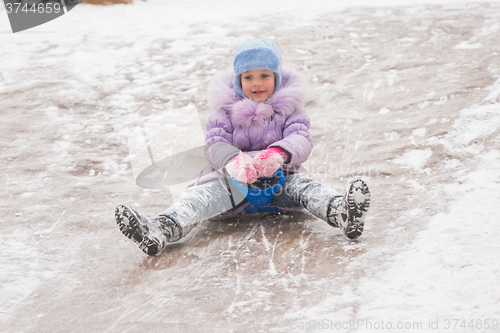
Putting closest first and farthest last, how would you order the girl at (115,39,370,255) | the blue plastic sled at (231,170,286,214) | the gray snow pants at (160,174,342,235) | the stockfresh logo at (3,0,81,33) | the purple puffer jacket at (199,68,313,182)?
the girl at (115,39,370,255), the gray snow pants at (160,174,342,235), the blue plastic sled at (231,170,286,214), the purple puffer jacket at (199,68,313,182), the stockfresh logo at (3,0,81,33)

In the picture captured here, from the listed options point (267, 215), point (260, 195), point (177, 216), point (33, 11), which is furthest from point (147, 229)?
point (33, 11)

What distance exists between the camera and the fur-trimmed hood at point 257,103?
2695 millimetres

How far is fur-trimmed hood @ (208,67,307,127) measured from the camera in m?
2.70

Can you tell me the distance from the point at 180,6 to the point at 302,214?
6.18 meters

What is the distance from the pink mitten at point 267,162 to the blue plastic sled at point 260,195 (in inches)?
4.9

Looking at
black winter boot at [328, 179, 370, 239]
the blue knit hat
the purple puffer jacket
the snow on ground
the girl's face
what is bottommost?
the snow on ground

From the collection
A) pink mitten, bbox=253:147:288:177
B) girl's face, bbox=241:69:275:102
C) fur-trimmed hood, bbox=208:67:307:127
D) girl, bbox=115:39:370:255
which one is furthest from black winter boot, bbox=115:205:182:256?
girl's face, bbox=241:69:275:102

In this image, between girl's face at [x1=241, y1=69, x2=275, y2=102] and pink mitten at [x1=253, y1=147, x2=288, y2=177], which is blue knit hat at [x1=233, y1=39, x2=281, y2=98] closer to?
girl's face at [x1=241, y1=69, x2=275, y2=102]

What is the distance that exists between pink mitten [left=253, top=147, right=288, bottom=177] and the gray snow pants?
0.60ft

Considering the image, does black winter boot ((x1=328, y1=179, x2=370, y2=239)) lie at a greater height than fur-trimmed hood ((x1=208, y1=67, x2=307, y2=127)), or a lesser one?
lesser

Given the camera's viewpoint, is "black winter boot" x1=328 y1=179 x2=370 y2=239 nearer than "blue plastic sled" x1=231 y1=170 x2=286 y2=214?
Yes

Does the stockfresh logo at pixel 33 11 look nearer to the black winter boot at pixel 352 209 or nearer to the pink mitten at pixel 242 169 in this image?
the pink mitten at pixel 242 169

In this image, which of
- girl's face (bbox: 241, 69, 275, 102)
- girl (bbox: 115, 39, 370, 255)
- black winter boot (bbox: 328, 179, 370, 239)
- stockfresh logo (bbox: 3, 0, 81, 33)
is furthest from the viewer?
stockfresh logo (bbox: 3, 0, 81, 33)

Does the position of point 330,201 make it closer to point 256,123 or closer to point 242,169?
point 242,169
